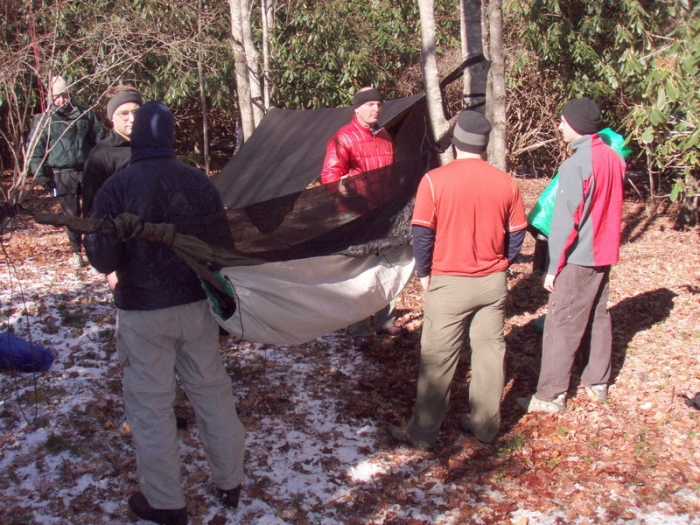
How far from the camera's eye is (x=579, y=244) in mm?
3582

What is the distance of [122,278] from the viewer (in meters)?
2.67

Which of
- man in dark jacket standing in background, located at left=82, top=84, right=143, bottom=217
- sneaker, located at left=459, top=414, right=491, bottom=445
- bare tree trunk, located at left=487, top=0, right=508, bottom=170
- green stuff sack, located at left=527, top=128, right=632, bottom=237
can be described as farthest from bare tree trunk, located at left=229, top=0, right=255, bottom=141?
sneaker, located at left=459, top=414, right=491, bottom=445

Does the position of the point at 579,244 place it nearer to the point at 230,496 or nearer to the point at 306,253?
the point at 306,253

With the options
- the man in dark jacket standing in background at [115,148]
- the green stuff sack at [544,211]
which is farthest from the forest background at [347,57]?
the man in dark jacket standing in background at [115,148]

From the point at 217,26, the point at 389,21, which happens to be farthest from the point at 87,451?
the point at 389,21

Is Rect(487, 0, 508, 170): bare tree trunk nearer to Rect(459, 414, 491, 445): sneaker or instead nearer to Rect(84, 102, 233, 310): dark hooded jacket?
Rect(459, 414, 491, 445): sneaker

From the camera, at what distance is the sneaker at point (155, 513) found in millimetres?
2812

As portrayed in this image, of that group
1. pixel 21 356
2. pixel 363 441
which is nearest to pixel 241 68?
pixel 21 356

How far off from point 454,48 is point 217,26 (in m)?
4.36

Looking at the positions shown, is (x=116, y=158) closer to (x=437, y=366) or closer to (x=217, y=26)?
(x=437, y=366)

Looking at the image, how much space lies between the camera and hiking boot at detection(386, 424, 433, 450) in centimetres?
351

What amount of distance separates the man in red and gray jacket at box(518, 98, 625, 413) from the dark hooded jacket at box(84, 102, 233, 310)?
191 cm

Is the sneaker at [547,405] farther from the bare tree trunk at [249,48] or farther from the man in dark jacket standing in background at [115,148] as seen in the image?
the bare tree trunk at [249,48]

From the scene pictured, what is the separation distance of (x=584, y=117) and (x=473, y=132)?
0.73 metres
